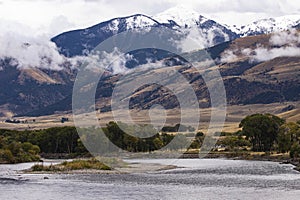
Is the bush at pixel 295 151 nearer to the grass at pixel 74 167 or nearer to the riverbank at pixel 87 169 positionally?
the riverbank at pixel 87 169

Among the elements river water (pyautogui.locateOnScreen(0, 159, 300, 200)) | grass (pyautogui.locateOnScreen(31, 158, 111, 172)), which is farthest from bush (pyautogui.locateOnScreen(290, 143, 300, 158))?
grass (pyautogui.locateOnScreen(31, 158, 111, 172))

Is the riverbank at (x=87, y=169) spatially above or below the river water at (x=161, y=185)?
above

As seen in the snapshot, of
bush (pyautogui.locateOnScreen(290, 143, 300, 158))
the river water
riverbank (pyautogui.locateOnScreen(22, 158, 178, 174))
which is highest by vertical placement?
bush (pyautogui.locateOnScreen(290, 143, 300, 158))

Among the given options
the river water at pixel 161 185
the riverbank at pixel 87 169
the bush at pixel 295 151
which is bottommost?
→ the river water at pixel 161 185

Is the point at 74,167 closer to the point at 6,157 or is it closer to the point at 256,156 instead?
the point at 6,157

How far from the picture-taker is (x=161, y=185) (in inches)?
3748

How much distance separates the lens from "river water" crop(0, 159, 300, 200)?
81125 mm

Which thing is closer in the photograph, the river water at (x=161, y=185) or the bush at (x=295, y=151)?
the river water at (x=161, y=185)

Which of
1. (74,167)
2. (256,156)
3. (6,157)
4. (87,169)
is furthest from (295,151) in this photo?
(6,157)

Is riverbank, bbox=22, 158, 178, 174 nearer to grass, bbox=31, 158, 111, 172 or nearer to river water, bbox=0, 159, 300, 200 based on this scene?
grass, bbox=31, 158, 111, 172

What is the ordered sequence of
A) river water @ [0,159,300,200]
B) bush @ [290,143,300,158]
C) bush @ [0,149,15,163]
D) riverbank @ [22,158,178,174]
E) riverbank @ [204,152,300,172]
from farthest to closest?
bush @ [0,149,15,163]
riverbank @ [204,152,300,172]
bush @ [290,143,300,158]
riverbank @ [22,158,178,174]
river water @ [0,159,300,200]

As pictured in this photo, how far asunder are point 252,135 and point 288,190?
9249cm

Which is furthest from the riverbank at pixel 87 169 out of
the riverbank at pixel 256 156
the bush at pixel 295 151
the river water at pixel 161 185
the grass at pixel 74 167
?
the bush at pixel 295 151

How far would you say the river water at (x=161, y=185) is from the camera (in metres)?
81.1
